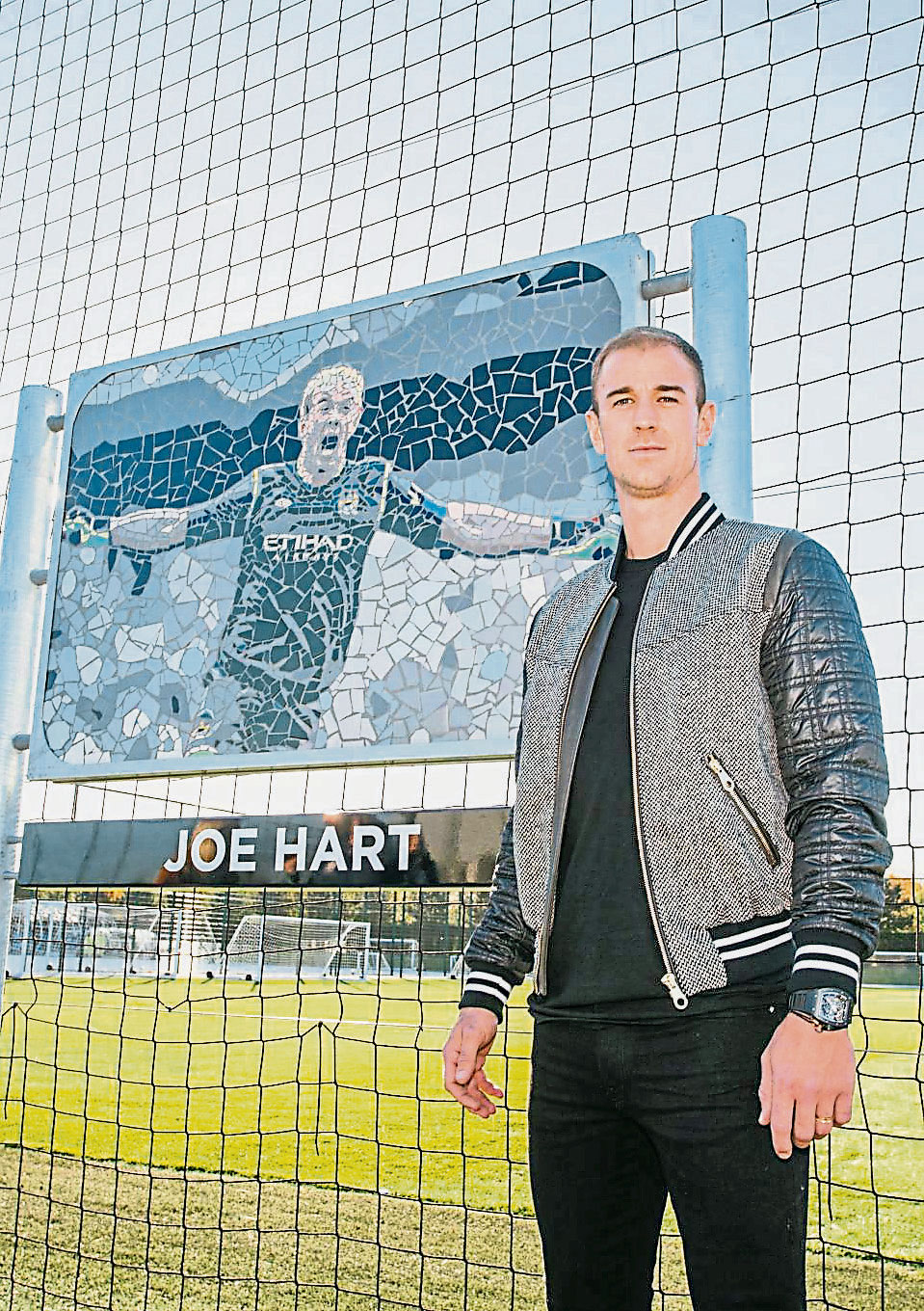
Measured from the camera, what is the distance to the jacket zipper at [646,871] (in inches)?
51.8

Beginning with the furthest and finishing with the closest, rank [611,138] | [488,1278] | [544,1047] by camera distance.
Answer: [488,1278] → [611,138] → [544,1047]

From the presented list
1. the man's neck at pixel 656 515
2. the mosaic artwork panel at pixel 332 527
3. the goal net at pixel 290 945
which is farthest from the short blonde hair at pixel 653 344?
the goal net at pixel 290 945

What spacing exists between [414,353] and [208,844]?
49.2 inches

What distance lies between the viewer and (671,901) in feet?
4.46

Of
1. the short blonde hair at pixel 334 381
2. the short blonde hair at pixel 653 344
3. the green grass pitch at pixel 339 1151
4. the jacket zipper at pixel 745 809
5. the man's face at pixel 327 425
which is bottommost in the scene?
the green grass pitch at pixel 339 1151

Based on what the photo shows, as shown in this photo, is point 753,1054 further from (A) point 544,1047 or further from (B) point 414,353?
(B) point 414,353

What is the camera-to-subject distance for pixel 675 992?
4.32ft

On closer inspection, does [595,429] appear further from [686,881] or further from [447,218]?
[447,218]

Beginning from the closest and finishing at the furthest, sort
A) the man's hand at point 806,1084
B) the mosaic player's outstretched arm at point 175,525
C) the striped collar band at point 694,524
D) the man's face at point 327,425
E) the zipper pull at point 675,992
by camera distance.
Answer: the man's hand at point 806,1084 < the zipper pull at point 675,992 < the striped collar band at point 694,524 < the man's face at point 327,425 < the mosaic player's outstretched arm at point 175,525

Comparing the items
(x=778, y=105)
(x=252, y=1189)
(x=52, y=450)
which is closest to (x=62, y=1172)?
(x=252, y=1189)

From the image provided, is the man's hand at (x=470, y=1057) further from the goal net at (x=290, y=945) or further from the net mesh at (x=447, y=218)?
the goal net at (x=290, y=945)

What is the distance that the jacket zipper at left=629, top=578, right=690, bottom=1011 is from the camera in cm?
132

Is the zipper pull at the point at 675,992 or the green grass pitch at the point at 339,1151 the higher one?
the zipper pull at the point at 675,992

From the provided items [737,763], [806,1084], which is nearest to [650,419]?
[737,763]
